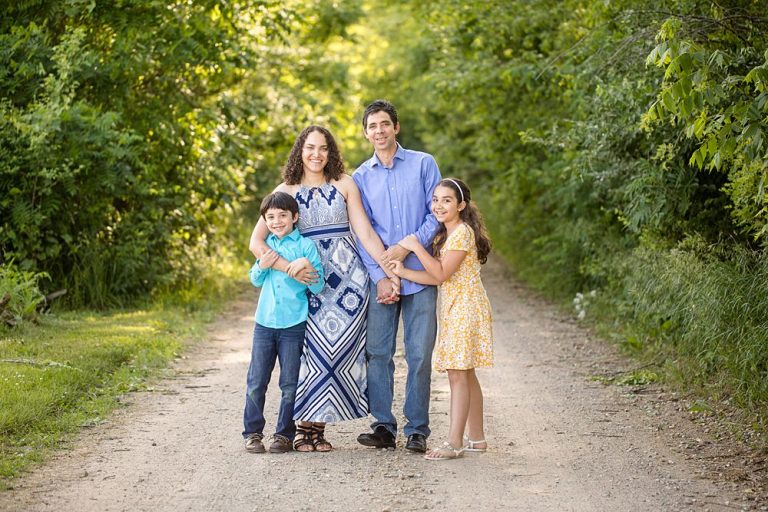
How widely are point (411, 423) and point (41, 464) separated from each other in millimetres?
2207

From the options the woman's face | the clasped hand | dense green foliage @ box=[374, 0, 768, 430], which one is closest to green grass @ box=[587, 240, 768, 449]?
dense green foliage @ box=[374, 0, 768, 430]

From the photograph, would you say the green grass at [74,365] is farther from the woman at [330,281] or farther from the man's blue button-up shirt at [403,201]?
the man's blue button-up shirt at [403,201]

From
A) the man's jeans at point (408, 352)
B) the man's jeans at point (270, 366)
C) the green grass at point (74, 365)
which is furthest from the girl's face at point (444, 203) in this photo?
the green grass at point (74, 365)

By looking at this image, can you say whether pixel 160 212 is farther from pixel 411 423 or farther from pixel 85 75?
pixel 411 423

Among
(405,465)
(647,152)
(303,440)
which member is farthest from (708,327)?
(303,440)

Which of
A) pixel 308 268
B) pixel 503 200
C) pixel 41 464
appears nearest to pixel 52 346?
pixel 41 464

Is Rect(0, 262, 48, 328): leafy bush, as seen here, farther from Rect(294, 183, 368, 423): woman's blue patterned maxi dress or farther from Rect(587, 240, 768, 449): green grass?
Rect(587, 240, 768, 449): green grass

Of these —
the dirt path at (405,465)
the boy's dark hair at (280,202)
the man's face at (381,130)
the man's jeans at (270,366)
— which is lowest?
the dirt path at (405,465)

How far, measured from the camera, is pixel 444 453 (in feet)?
20.3

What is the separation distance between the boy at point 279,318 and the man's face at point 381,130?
0.63 metres

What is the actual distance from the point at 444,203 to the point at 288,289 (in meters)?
1.08

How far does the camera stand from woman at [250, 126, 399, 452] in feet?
20.6

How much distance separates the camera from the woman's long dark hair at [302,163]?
20.8 ft

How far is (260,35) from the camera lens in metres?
14.6
